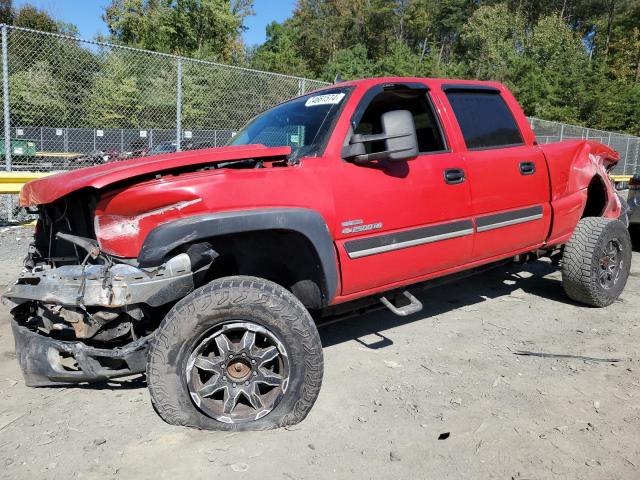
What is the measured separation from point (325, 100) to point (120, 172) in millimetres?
1537

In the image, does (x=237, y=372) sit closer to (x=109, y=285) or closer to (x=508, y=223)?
(x=109, y=285)

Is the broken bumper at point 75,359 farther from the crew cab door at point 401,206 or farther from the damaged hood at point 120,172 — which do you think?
the crew cab door at point 401,206

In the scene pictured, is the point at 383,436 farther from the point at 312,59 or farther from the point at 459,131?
the point at 312,59

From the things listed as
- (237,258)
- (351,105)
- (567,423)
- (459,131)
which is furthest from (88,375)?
(459,131)

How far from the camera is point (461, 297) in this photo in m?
5.07

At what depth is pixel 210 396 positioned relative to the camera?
2676mm

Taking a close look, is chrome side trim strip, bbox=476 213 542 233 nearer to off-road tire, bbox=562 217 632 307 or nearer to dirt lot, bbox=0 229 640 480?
off-road tire, bbox=562 217 632 307

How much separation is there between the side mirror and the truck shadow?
1.30 metres

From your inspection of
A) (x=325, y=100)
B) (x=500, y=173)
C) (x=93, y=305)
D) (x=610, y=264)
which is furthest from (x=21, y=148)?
(x=610, y=264)

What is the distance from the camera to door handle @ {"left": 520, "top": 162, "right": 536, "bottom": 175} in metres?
3.96

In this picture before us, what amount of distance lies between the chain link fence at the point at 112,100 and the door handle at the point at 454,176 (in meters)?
5.18

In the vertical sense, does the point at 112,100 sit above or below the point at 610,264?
above

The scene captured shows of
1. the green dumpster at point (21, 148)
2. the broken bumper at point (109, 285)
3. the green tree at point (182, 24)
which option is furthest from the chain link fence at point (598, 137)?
the green tree at point (182, 24)

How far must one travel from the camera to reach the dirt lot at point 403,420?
7.76 ft
